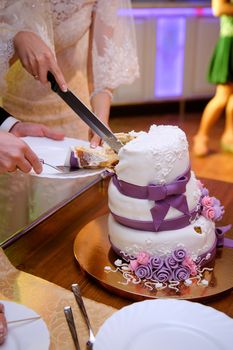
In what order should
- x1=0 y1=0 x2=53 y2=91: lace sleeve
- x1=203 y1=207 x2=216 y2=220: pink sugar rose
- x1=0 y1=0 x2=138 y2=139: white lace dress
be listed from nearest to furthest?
x1=203 y1=207 x2=216 y2=220: pink sugar rose < x1=0 y1=0 x2=53 y2=91: lace sleeve < x1=0 y1=0 x2=138 y2=139: white lace dress

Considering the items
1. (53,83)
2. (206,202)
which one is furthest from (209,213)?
(53,83)

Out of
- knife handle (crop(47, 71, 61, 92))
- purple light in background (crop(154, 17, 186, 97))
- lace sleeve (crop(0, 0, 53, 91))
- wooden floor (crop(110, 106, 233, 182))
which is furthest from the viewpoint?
purple light in background (crop(154, 17, 186, 97))

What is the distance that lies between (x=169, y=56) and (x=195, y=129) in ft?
2.30

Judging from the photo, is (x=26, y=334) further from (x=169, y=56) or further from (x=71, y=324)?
(x=169, y=56)

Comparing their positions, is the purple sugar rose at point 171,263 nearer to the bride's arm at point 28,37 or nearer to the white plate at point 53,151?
the white plate at point 53,151

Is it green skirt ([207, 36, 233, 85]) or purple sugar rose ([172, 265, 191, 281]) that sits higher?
purple sugar rose ([172, 265, 191, 281])

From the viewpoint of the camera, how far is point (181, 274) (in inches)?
37.4

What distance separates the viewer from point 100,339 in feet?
2.41

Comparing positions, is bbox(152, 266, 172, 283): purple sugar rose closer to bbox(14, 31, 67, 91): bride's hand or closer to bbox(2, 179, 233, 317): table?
bbox(2, 179, 233, 317): table

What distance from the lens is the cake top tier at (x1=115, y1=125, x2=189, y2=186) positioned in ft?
3.08

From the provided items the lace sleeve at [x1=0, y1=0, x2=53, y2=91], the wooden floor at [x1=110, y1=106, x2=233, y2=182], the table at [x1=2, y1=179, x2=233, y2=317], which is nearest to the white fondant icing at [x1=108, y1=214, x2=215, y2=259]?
the table at [x1=2, y1=179, x2=233, y2=317]

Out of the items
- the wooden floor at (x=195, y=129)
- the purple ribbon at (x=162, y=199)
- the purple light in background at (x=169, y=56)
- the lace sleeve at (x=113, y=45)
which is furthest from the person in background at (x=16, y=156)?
the purple light in background at (x=169, y=56)

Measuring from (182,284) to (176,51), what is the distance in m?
3.72

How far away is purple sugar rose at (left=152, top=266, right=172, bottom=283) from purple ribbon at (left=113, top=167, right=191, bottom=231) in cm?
8
